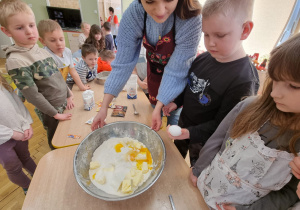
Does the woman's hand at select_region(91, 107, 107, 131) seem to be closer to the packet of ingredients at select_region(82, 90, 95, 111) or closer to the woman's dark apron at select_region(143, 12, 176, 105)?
the packet of ingredients at select_region(82, 90, 95, 111)

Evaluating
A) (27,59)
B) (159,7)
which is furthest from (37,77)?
(159,7)

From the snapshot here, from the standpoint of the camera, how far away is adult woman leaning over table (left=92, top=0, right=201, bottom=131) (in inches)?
32.5

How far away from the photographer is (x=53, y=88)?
1220 millimetres

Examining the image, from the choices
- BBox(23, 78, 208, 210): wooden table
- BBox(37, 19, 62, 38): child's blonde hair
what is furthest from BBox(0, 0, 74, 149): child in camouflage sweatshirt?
BBox(23, 78, 208, 210): wooden table

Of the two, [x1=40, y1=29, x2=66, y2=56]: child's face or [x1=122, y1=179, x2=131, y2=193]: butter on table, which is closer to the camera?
[x1=122, y1=179, x2=131, y2=193]: butter on table

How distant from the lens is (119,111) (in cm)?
119

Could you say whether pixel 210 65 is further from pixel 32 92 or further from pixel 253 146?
pixel 32 92

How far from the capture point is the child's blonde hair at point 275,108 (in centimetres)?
46

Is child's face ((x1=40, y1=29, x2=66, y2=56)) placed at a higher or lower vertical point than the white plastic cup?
higher

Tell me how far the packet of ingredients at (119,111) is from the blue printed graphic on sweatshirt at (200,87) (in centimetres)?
54

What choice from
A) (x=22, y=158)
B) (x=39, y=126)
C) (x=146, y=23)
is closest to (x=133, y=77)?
(x=146, y=23)

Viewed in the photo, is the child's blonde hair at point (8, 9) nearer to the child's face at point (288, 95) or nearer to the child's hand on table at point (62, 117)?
the child's hand on table at point (62, 117)

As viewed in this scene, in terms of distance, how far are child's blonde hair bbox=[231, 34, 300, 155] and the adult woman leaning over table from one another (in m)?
0.40

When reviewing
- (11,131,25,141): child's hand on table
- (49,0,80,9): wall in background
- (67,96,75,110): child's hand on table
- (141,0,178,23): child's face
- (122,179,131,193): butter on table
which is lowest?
(11,131,25,141): child's hand on table
